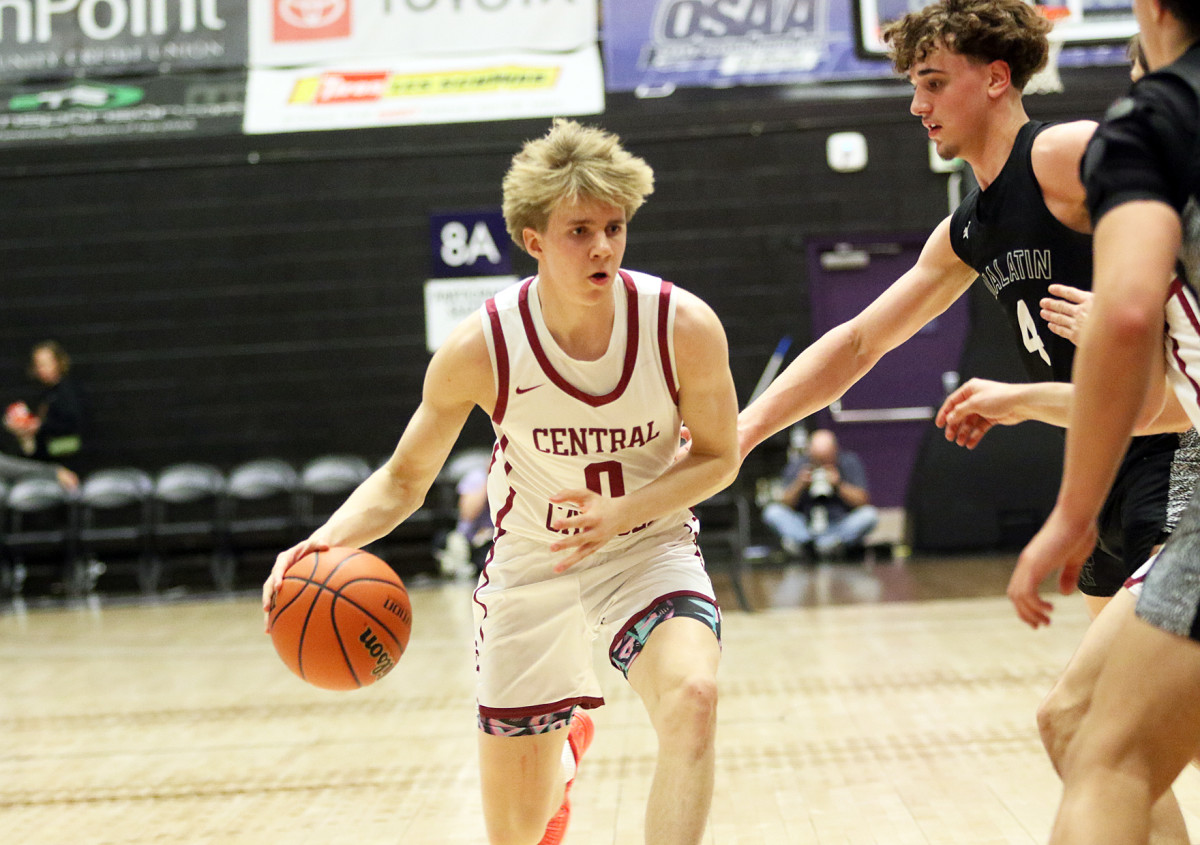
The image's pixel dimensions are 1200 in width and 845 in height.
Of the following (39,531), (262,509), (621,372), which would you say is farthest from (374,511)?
(39,531)

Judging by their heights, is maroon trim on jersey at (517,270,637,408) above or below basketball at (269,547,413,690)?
above

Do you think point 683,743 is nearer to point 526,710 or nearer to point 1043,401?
point 526,710

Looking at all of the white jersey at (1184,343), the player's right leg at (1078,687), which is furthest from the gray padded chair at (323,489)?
the white jersey at (1184,343)

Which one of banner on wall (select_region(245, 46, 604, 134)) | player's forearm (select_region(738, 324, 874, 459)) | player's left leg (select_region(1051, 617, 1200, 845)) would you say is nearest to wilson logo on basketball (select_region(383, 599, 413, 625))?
player's forearm (select_region(738, 324, 874, 459))

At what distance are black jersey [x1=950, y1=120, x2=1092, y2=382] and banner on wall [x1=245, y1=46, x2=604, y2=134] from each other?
24.2 ft

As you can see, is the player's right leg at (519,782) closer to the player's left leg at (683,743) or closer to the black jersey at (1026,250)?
the player's left leg at (683,743)

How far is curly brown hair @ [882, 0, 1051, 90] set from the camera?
2.60 metres

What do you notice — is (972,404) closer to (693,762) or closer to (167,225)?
(693,762)

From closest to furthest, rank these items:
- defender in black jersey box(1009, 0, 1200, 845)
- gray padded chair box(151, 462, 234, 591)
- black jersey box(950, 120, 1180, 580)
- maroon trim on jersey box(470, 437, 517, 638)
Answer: defender in black jersey box(1009, 0, 1200, 845) < black jersey box(950, 120, 1180, 580) < maroon trim on jersey box(470, 437, 517, 638) < gray padded chair box(151, 462, 234, 591)

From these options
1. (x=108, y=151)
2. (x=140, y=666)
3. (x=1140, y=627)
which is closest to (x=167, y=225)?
(x=108, y=151)

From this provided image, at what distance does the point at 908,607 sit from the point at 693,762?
5.34 m

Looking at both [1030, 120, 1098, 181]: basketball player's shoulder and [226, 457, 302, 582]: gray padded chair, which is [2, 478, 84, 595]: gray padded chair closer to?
[226, 457, 302, 582]: gray padded chair

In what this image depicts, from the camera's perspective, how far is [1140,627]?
1540 millimetres

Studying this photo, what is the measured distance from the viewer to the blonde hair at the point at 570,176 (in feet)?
8.33
